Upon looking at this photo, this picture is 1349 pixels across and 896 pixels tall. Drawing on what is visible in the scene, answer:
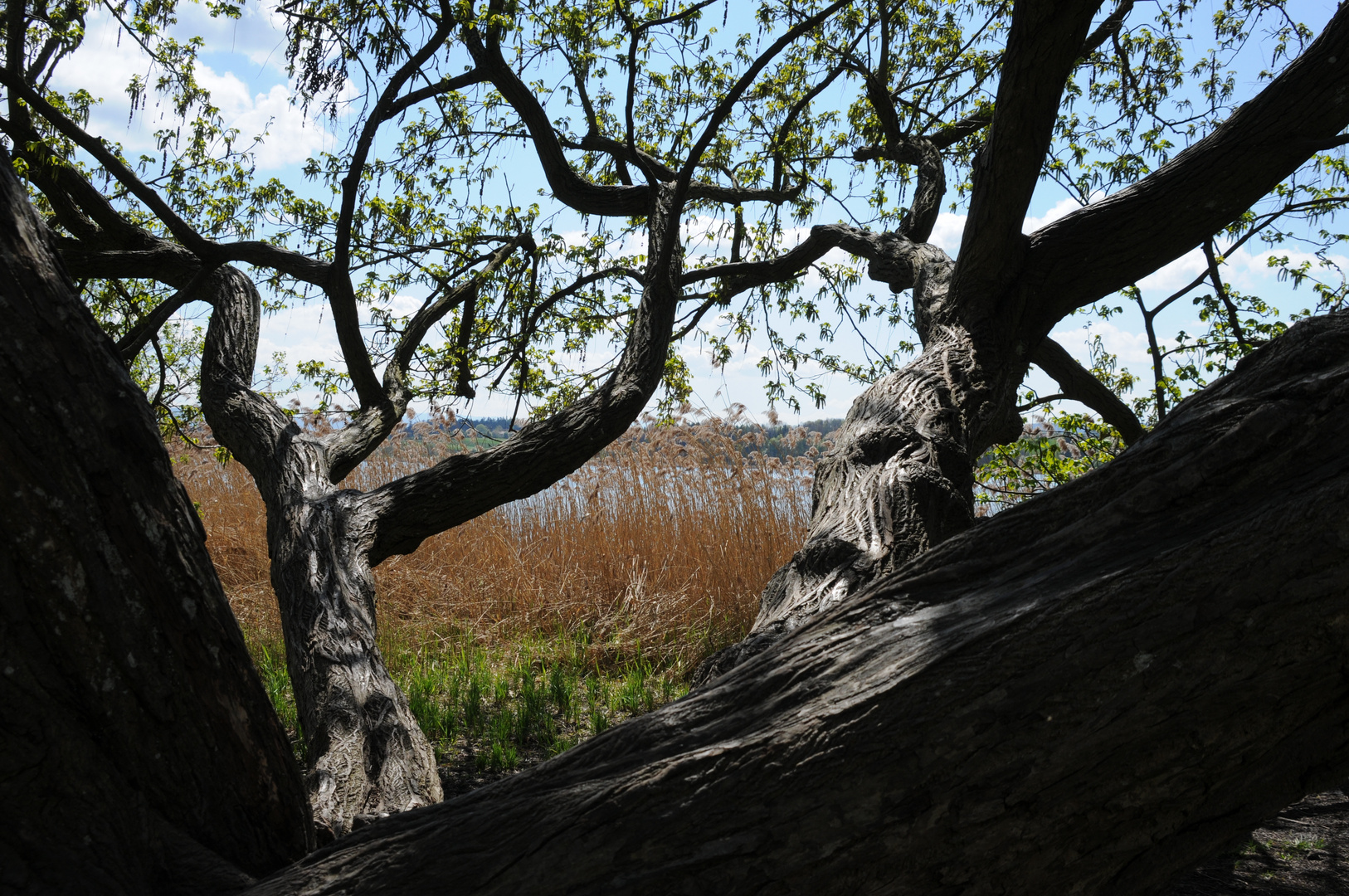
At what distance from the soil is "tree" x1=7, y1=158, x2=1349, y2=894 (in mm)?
1206

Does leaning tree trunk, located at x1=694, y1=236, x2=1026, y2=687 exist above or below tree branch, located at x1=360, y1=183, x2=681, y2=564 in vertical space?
below

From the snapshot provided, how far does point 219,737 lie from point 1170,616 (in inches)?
47.7

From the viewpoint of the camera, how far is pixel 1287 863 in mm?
2188

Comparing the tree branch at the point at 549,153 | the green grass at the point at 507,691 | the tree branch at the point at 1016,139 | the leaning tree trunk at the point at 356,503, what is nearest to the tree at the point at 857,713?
the leaning tree trunk at the point at 356,503

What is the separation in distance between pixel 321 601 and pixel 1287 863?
260cm

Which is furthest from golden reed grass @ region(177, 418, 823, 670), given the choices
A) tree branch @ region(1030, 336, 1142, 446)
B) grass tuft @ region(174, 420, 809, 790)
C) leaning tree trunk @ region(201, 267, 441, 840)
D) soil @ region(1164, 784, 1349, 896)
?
soil @ region(1164, 784, 1349, 896)

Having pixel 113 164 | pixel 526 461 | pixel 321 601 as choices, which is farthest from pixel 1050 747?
pixel 113 164

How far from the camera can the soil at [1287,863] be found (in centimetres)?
205

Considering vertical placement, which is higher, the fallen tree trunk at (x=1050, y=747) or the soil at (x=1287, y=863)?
the fallen tree trunk at (x=1050, y=747)

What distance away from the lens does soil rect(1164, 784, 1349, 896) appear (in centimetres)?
205

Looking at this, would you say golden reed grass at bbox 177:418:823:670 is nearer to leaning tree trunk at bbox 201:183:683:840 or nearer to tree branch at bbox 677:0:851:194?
leaning tree trunk at bbox 201:183:683:840

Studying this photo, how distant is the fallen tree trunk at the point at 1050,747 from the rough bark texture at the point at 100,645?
163mm

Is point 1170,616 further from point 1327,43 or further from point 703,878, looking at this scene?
point 1327,43

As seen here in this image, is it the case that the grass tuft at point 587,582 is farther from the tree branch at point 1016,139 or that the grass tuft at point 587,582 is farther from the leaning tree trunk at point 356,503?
the tree branch at point 1016,139
